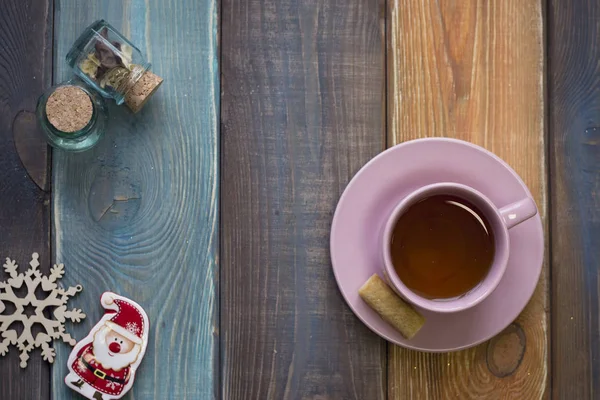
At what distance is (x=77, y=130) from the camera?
99 cm

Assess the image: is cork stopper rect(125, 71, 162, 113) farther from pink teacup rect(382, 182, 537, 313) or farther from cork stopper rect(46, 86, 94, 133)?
pink teacup rect(382, 182, 537, 313)

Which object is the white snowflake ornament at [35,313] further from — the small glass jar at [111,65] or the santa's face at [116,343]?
the small glass jar at [111,65]

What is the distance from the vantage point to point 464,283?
93 cm

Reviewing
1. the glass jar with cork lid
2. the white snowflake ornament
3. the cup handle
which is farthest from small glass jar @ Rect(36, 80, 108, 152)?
the cup handle

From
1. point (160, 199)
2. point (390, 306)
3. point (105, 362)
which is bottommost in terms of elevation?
point (105, 362)

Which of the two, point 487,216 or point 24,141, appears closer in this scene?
point 487,216

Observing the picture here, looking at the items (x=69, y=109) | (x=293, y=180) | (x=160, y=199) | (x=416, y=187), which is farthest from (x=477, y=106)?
(x=69, y=109)

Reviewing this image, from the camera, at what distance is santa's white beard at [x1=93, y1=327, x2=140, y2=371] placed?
1015 mm

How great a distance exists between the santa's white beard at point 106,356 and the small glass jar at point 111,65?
342 mm

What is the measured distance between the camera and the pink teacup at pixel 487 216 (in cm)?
88

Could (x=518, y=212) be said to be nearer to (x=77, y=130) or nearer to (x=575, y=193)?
(x=575, y=193)

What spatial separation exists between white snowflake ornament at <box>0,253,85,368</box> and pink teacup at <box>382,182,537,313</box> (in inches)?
18.5

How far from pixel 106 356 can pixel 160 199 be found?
0.79 feet

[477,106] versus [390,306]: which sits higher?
[477,106]
